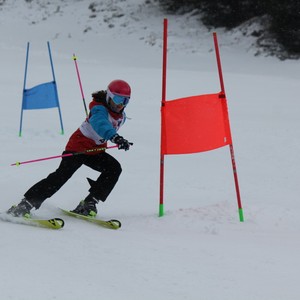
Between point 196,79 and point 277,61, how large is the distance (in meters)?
4.44

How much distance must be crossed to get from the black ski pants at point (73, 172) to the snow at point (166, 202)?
11.4 inches

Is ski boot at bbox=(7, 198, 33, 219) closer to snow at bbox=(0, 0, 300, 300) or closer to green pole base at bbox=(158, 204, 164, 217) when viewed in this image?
snow at bbox=(0, 0, 300, 300)

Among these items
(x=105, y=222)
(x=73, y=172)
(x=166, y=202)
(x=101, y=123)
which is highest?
(x=101, y=123)

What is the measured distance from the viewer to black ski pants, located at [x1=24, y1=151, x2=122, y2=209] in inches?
195

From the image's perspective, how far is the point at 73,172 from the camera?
16.9 ft

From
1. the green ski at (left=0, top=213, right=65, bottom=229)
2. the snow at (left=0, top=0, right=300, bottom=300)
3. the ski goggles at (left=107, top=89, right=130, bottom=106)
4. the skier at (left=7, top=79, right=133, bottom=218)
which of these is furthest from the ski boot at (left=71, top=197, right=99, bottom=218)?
the ski goggles at (left=107, top=89, right=130, bottom=106)

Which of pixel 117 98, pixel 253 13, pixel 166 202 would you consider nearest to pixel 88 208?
pixel 117 98

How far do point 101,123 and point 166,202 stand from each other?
1638 millimetres

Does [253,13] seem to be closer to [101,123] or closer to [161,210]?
[161,210]

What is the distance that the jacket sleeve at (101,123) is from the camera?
4754mm

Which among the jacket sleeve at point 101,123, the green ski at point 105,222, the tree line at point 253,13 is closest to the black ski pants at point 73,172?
the green ski at point 105,222

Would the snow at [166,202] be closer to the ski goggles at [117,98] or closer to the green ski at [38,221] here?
the green ski at [38,221]

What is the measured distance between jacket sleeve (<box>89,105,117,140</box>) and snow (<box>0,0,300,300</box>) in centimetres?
80

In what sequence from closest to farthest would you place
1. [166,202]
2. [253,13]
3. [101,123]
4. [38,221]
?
1. [38,221]
2. [101,123]
3. [166,202]
4. [253,13]
